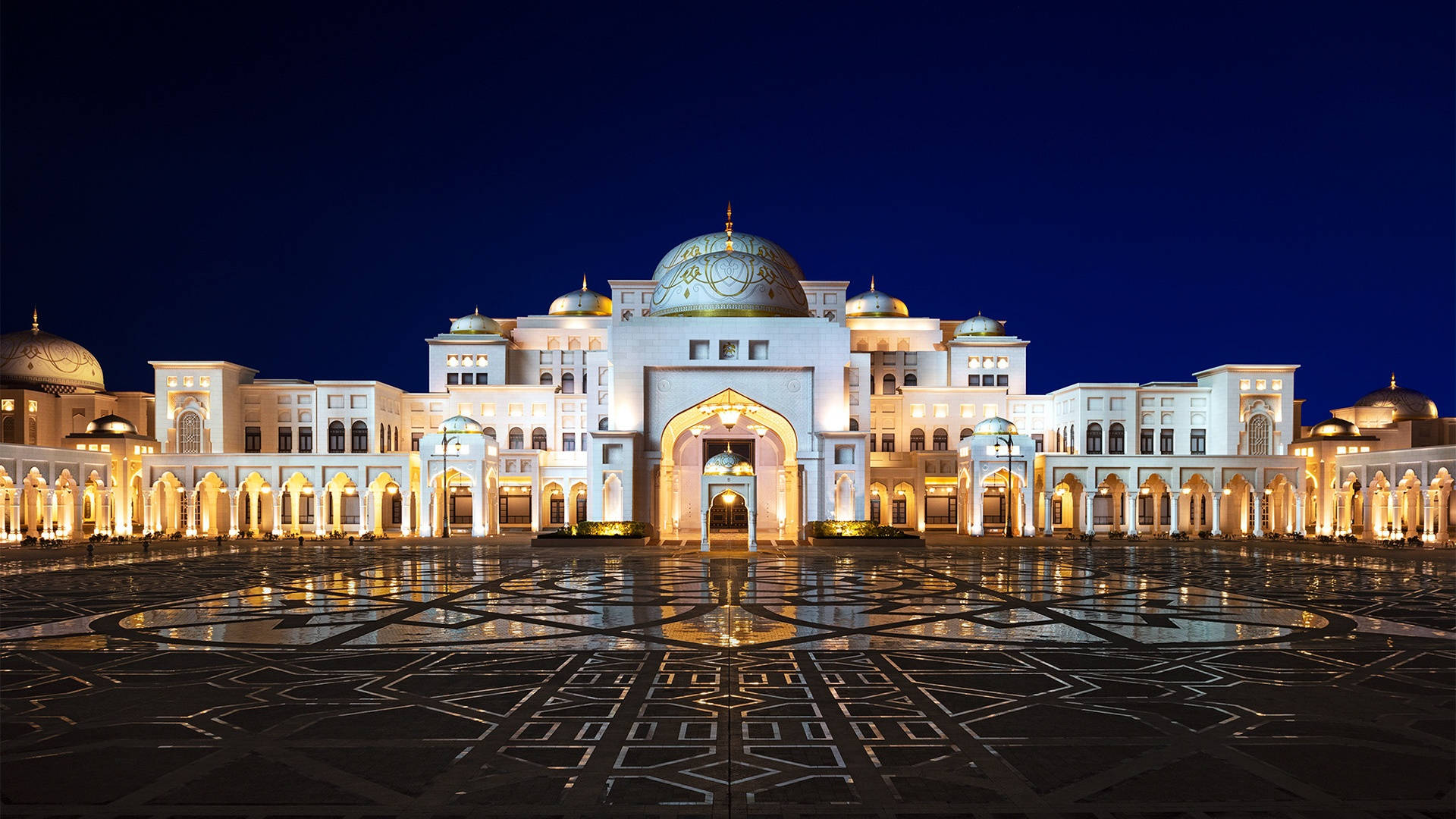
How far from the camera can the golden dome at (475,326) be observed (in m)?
59.8

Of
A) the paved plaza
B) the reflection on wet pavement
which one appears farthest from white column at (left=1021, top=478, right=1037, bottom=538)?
the paved plaza

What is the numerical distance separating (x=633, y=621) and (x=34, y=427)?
55.9 metres

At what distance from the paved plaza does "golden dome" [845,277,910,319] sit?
1710 inches

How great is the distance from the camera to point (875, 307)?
63.5 metres

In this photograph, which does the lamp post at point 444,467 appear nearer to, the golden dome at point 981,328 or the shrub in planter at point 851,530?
the shrub in planter at point 851,530

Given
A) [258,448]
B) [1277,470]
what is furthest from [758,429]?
[258,448]

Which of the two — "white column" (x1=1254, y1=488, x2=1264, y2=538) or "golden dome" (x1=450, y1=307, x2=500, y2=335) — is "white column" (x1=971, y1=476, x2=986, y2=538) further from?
"golden dome" (x1=450, y1=307, x2=500, y2=335)

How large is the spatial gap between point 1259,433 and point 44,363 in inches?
2846

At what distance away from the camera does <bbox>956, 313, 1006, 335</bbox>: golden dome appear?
60906mm

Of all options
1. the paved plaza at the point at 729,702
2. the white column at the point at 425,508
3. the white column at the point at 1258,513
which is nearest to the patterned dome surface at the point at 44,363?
the white column at the point at 425,508

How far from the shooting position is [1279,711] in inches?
376

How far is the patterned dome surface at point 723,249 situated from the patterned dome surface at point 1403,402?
42917 millimetres

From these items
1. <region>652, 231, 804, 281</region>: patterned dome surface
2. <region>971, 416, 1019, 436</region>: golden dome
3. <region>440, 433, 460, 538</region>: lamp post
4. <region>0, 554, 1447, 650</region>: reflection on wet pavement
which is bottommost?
<region>0, 554, 1447, 650</region>: reflection on wet pavement

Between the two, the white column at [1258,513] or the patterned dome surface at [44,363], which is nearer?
the white column at [1258,513]
